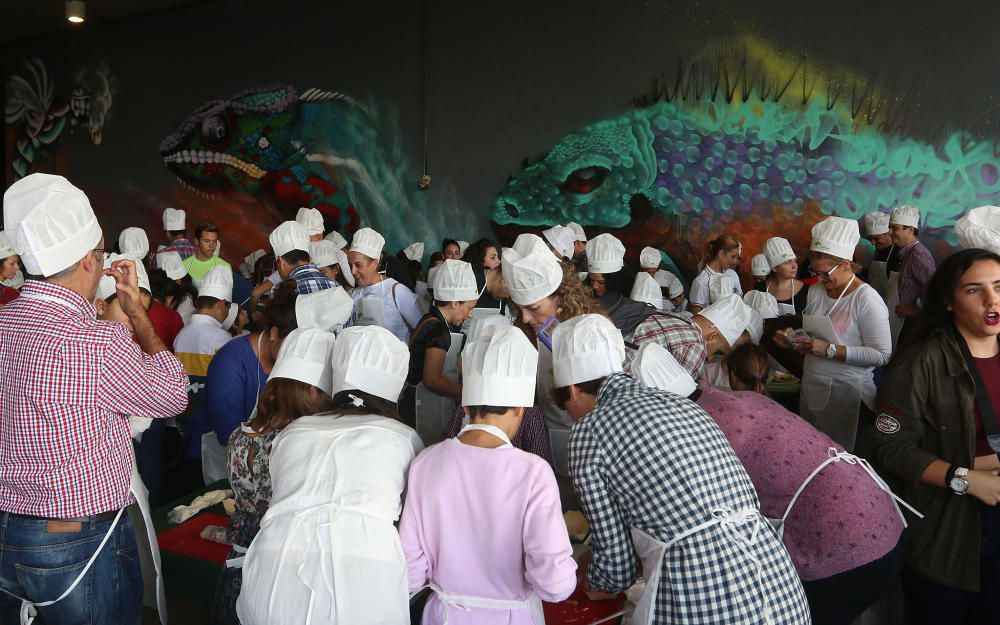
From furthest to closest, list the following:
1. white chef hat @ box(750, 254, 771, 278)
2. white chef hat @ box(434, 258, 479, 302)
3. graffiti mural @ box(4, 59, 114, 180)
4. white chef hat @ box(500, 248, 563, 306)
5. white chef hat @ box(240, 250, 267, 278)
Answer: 1. graffiti mural @ box(4, 59, 114, 180)
2. white chef hat @ box(240, 250, 267, 278)
3. white chef hat @ box(750, 254, 771, 278)
4. white chef hat @ box(434, 258, 479, 302)
5. white chef hat @ box(500, 248, 563, 306)

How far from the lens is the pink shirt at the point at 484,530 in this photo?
66.3 inches

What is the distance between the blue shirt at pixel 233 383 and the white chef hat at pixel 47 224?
45.3 inches

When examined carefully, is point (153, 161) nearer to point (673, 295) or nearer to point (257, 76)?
point (257, 76)

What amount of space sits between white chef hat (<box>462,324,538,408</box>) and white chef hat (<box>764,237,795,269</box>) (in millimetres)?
4355

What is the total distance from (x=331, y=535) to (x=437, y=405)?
1.94 meters

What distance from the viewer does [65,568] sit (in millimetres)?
1840

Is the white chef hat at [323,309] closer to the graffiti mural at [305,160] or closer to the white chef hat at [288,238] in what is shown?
the white chef hat at [288,238]

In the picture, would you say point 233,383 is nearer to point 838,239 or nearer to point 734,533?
point 734,533

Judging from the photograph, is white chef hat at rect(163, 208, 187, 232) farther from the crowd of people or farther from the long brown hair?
the long brown hair

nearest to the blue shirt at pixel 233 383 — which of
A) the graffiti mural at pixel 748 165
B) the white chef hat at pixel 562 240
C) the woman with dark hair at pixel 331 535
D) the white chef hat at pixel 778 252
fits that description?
the woman with dark hair at pixel 331 535

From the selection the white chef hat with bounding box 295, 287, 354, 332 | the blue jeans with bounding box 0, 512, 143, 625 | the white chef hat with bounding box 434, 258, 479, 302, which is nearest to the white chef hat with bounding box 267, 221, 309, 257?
the white chef hat with bounding box 434, 258, 479, 302

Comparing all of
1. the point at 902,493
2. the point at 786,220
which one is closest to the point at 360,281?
the point at 902,493

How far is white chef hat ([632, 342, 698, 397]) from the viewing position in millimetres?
2334

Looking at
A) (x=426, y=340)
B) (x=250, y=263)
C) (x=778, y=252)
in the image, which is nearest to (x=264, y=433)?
(x=426, y=340)
